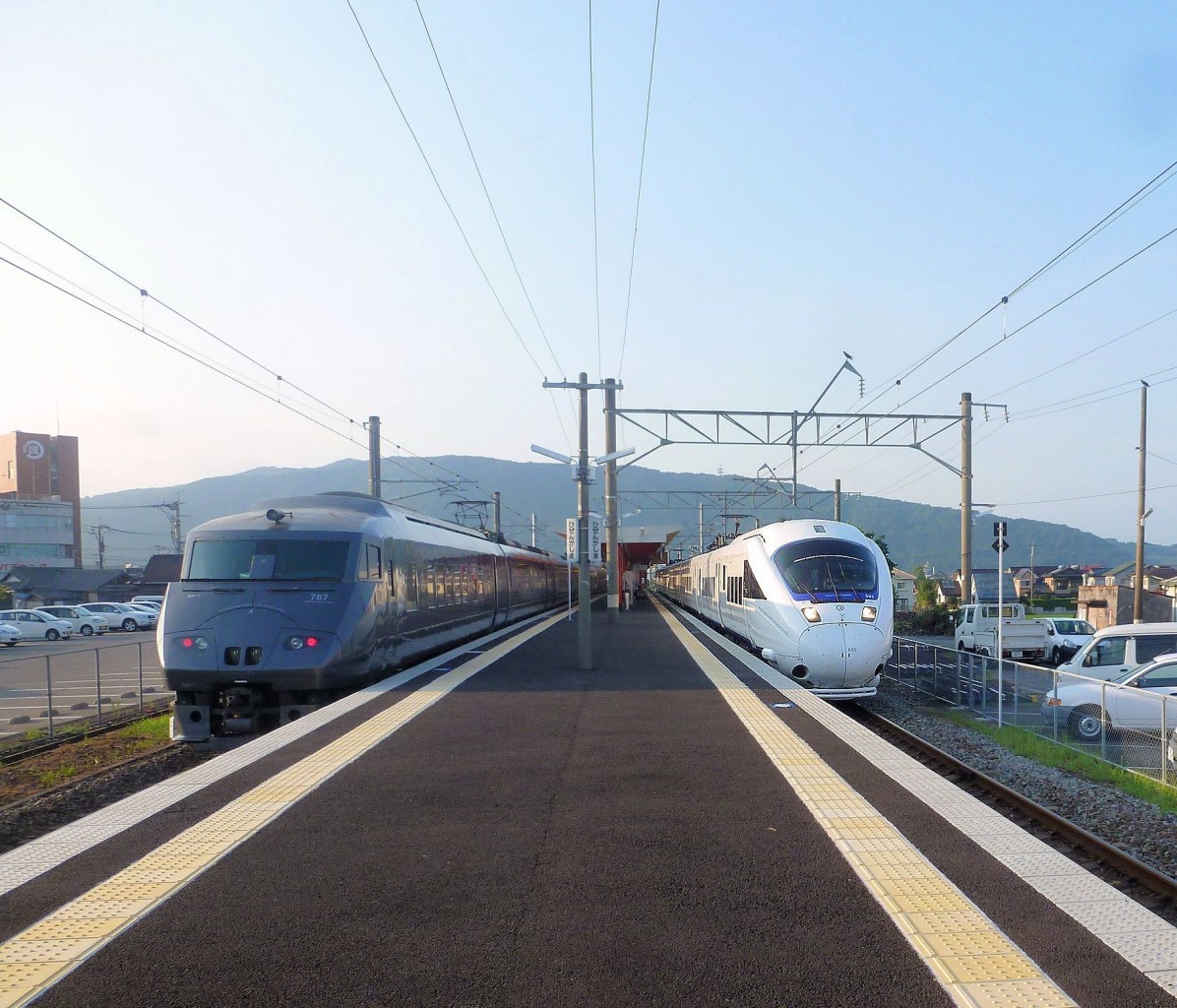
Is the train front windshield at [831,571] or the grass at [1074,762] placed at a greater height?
the train front windshield at [831,571]

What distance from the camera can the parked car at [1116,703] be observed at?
10.6 m

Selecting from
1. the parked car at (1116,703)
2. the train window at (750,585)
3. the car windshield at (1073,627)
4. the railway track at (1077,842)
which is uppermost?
the train window at (750,585)

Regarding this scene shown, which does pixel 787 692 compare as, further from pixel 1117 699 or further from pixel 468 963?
pixel 468 963

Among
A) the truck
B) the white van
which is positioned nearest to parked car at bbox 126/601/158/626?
the truck

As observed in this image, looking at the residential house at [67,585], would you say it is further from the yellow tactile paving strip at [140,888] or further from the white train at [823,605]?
the yellow tactile paving strip at [140,888]

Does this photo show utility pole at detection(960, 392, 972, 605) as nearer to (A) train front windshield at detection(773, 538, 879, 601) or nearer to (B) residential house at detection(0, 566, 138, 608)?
(A) train front windshield at detection(773, 538, 879, 601)

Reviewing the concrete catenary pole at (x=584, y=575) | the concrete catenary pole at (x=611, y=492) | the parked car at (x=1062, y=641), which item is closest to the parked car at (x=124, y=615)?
the concrete catenary pole at (x=611, y=492)

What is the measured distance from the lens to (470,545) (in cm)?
2359

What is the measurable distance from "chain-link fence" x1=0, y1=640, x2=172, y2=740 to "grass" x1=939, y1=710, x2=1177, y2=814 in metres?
11.9

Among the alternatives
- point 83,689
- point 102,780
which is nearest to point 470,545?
point 83,689

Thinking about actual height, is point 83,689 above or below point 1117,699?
below

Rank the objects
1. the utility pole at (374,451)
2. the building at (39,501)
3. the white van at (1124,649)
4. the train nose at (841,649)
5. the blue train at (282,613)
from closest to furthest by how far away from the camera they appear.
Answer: the blue train at (282,613)
the white van at (1124,649)
the train nose at (841,649)
the utility pole at (374,451)
the building at (39,501)

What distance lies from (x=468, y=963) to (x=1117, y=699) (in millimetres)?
9915

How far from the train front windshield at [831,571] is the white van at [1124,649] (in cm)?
331
